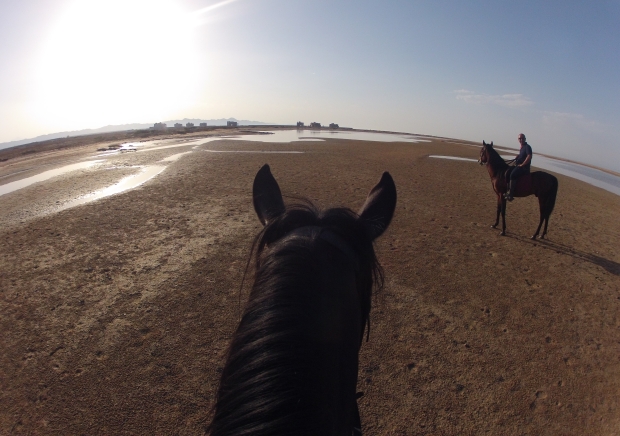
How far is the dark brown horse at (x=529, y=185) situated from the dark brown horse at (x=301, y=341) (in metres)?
8.33

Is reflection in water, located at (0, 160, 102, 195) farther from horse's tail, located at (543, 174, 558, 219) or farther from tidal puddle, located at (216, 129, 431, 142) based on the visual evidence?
horse's tail, located at (543, 174, 558, 219)

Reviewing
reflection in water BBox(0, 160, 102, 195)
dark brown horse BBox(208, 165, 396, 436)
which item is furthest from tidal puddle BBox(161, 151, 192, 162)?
dark brown horse BBox(208, 165, 396, 436)

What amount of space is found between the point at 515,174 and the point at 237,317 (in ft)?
26.3

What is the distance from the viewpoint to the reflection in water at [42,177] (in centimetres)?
1242

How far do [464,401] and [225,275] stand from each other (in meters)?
4.22

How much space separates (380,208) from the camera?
79.4 inches

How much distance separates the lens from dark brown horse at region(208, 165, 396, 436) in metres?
0.97

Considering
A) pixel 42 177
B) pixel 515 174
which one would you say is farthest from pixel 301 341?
pixel 42 177

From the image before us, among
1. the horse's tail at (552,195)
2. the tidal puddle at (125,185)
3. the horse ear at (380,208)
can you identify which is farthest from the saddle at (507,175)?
the tidal puddle at (125,185)

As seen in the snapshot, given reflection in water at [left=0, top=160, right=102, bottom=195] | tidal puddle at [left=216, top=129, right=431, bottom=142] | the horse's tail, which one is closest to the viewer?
the horse's tail

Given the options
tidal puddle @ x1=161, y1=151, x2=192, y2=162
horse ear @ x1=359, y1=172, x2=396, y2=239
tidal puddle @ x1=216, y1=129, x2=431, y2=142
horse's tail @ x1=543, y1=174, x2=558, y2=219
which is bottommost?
horse's tail @ x1=543, y1=174, x2=558, y2=219

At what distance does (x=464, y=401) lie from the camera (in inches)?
144

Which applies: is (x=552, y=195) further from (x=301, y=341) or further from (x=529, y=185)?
(x=301, y=341)

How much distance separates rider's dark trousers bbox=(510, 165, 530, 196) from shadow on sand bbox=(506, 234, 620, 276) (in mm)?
1261
